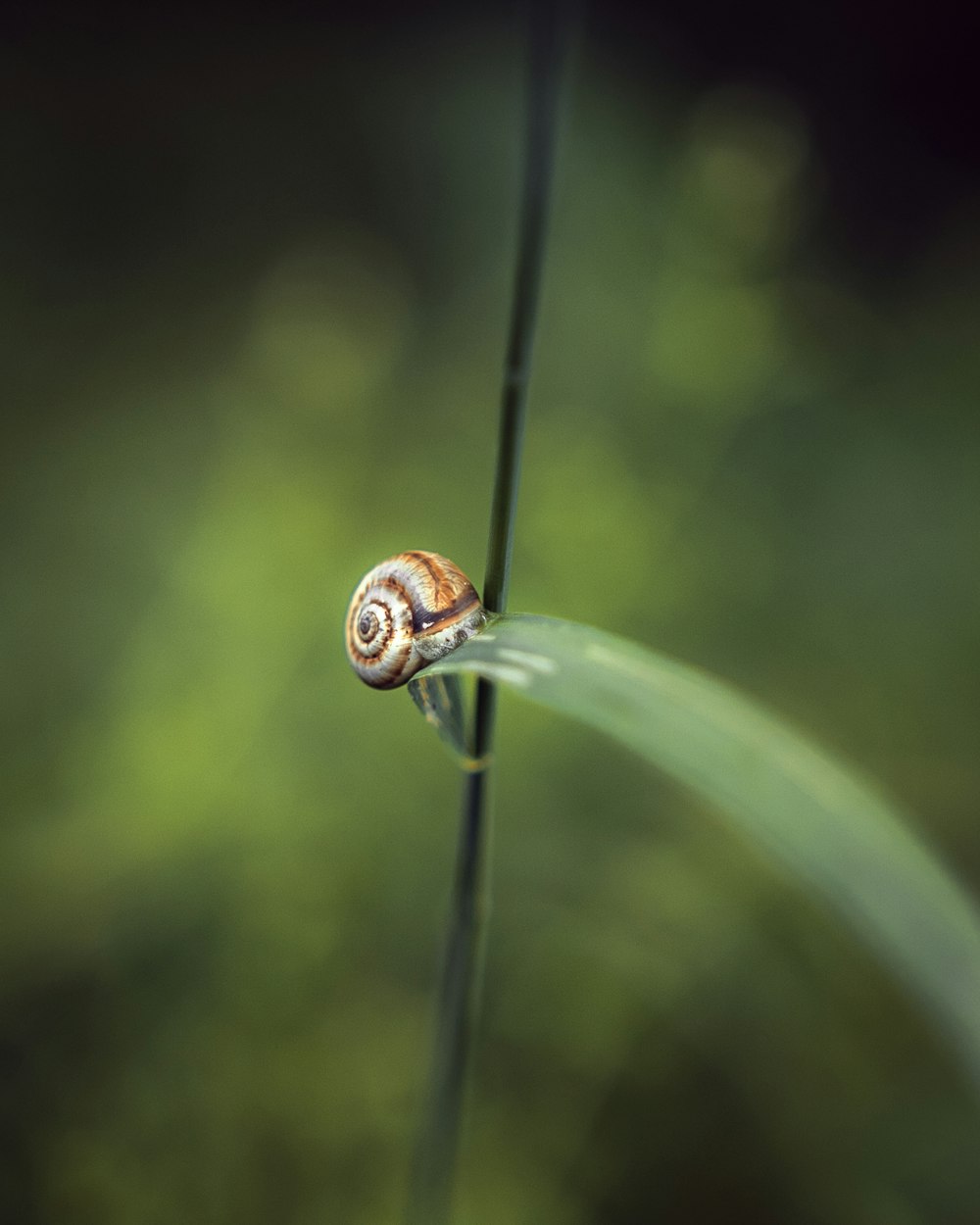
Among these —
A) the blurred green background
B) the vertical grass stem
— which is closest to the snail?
the vertical grass stem

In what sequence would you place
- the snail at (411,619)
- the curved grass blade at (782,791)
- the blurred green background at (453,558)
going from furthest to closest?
the blurred green background at (453,558)
the snail at (411,619)
the curved grass blade at (782,791)

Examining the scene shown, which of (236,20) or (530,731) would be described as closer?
(530,731)

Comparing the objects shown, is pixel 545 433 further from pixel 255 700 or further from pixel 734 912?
pixel 734 912

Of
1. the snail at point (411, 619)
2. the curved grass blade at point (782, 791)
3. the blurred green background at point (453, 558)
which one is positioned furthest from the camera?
the blurred green background at point (453, 558)

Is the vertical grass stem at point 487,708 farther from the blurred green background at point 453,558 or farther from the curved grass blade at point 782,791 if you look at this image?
the blurred green background at point 453,558

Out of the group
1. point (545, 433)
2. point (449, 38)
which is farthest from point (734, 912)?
point (449, 38)

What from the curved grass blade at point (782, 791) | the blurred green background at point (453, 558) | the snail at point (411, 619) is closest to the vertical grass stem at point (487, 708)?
the curved grass blade at point (782, 791)
